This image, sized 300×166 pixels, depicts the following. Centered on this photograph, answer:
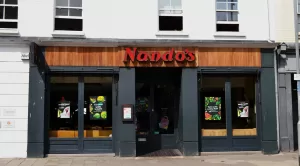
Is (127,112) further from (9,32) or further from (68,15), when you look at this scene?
(9,32)

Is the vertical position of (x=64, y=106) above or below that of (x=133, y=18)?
below

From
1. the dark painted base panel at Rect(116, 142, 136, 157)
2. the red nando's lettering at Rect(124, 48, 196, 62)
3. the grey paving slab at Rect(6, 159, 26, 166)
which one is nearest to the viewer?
the grey paving slab at Rect(6, 159, 26, 166)

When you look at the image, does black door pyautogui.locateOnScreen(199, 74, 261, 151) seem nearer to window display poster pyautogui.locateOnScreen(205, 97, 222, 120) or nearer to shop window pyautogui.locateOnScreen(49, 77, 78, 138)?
window display poster pyautogui.locateOnScreen(205, 97, 222, 120)

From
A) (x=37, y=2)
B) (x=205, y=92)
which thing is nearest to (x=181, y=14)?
(x=205, y=92)

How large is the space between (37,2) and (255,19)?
7644 millimetres

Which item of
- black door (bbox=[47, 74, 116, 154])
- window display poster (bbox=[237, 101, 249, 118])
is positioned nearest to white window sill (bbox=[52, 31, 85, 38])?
black door (bbox=[47, 74, 116, 154])

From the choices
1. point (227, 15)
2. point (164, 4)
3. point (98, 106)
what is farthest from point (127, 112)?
point (227, 15)

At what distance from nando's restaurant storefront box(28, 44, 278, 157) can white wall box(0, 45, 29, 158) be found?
259 mm

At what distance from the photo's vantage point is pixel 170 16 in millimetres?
12789

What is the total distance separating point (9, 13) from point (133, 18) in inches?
166

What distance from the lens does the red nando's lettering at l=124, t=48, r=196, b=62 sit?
39.8ft

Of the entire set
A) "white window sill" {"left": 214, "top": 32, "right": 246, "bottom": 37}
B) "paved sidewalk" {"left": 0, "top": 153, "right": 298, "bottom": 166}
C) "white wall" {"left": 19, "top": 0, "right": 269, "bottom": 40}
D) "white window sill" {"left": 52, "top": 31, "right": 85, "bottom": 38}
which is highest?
"white wall" {"left": 19, "top": 0, "right": 269, "bottom": 40}

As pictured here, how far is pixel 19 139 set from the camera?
11781 millimetres

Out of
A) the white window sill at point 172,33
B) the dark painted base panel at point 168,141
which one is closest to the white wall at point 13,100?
the white window sill at point 172,33
